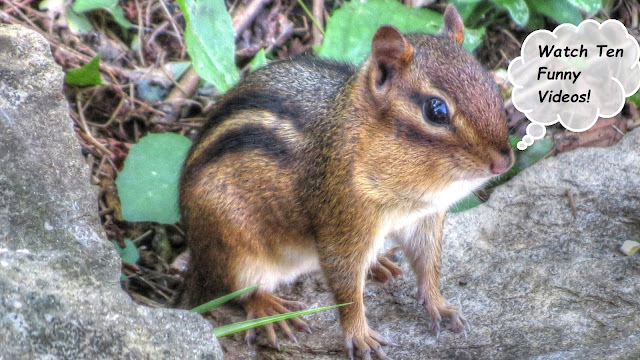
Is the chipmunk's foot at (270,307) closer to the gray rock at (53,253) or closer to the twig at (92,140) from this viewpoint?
→ the gray rock at (53,253)

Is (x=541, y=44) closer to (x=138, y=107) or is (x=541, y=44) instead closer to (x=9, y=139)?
(x=138, y=107)

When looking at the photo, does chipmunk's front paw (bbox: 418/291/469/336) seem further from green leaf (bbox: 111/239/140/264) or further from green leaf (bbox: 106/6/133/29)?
green leaf (bbox: 106/6/133/29)

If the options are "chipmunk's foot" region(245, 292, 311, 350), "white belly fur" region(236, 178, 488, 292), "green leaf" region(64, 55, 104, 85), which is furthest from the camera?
"green leaf" region(64, 55, 104, 85)

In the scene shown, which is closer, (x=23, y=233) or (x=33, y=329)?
(x=33, y=329)

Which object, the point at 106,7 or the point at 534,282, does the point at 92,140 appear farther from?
the point at 534,282

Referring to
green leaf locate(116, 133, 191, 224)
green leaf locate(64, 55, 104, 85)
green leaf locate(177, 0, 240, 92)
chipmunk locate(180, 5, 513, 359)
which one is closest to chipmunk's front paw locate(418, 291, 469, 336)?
chipmunk locate(180, 5, 513, 359)

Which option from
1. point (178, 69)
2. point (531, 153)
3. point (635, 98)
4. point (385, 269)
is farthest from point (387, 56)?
point (635, 98)

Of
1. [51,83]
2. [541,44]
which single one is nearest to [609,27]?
[541,44]
